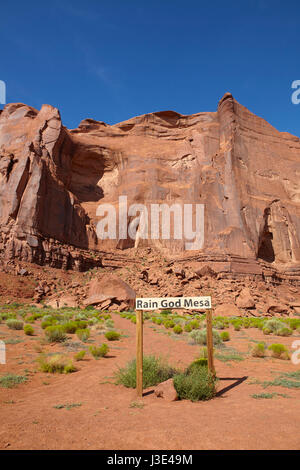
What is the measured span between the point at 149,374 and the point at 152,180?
4476cm

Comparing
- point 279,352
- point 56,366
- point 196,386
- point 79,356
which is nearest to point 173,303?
point 196,386

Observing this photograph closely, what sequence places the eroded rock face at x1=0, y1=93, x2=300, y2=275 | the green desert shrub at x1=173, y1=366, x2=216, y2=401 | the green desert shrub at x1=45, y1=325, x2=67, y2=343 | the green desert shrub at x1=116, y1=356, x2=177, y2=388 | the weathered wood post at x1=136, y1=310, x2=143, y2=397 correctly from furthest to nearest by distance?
1. the eroded rock face at x1=0, y1=93, x2=300, y2=275
2. the green desert shrub at x1=45, y1=325, x2=67, y2=343
3. the green desert shrub at x1=116, y1=356, x2=177, y2=388
4. the weathered wood post at x1=136, y1=310, x2=143, y2=397
5. the green desert shrub at x1=173, y1=366, x2=216, y2=401

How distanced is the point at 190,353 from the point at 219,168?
4038 centimetres

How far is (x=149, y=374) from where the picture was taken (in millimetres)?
7172

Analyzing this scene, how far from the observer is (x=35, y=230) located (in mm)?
36469

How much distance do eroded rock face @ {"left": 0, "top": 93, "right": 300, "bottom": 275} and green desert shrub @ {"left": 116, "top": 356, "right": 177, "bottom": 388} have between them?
30478 mm

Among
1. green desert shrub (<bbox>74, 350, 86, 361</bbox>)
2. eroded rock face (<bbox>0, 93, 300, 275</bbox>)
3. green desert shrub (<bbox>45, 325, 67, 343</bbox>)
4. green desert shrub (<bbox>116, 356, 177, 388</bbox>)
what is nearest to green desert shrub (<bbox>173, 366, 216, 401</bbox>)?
green desert shrub (<bbox>116, 356, 177, 388</bbox>)

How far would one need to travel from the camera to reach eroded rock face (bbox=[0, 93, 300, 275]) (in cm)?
3825

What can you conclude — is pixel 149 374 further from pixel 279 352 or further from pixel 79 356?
pixel 279 352

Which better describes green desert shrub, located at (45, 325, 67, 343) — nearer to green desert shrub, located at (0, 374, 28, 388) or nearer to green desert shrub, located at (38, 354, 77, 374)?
green desert shrub, located at (38, 354, 77, 374)

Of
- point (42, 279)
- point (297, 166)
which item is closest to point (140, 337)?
point (42, 279)

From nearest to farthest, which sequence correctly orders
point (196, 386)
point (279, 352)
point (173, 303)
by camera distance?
point (196, 386)
point (173, 303)
point (279, 352)

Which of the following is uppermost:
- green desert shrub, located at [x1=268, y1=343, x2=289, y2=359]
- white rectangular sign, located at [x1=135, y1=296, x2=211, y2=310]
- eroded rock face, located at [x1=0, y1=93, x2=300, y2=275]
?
eroded rock face, located at [x1=0, y1=93, x2=300, y2=275]
